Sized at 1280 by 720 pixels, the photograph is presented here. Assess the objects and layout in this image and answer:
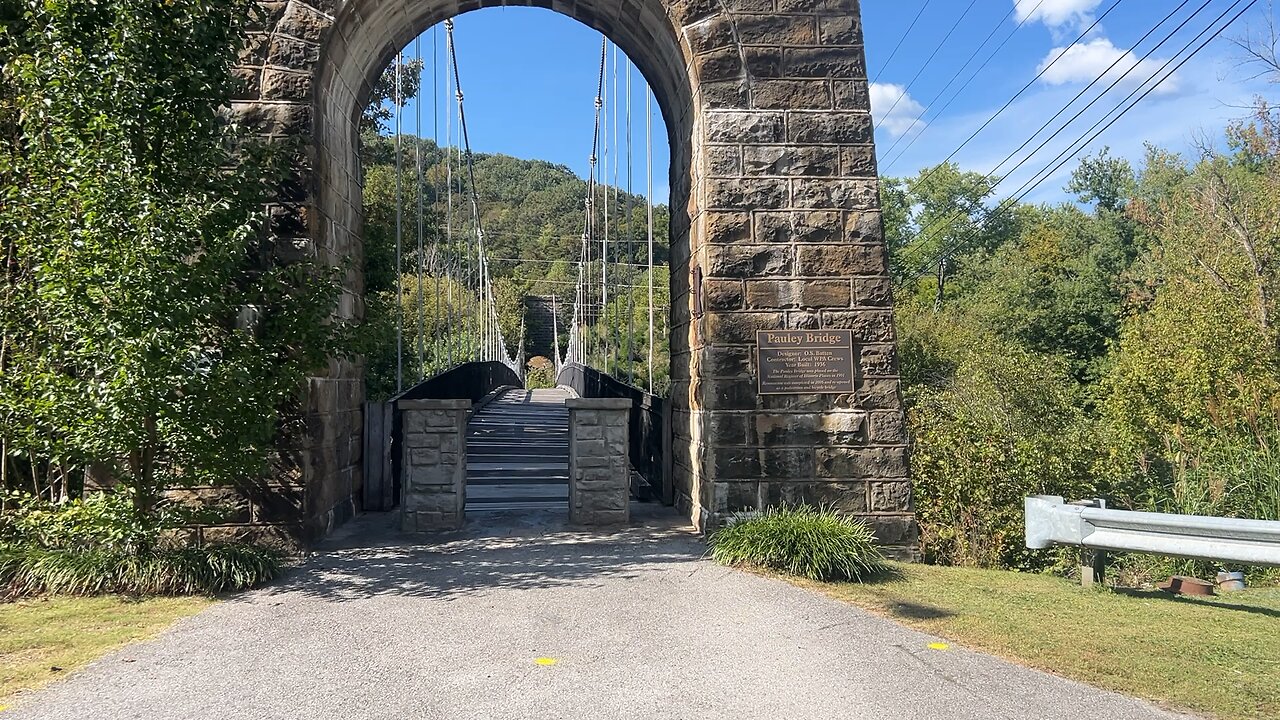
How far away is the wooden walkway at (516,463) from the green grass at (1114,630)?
135 inches

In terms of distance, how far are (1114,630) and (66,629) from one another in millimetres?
4936

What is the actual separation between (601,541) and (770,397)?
159cm

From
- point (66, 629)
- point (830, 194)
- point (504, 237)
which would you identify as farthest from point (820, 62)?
point (504, 237)

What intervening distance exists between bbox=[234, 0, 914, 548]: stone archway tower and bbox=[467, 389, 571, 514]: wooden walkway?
1710 mm

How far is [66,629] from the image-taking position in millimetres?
3729

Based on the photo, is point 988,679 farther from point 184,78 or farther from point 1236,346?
point 1236,346

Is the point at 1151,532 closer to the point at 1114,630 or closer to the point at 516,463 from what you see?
the point at 1114,630

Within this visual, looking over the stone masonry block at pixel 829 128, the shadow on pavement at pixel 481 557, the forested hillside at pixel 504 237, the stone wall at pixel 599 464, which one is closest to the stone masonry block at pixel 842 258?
the stone masonry block at pixel 829 128

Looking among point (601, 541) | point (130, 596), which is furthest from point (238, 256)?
point (601, 541)

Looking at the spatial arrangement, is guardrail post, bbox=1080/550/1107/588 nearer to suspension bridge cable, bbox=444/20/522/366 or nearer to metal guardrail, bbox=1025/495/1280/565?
metal guardrail, bbox=1025/495/1280/565

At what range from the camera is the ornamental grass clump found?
482cm

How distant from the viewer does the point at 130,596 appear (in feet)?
14.2

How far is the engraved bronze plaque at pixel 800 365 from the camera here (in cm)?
568

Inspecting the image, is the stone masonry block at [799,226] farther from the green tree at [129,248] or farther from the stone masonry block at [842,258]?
the green tree at [129,248]
